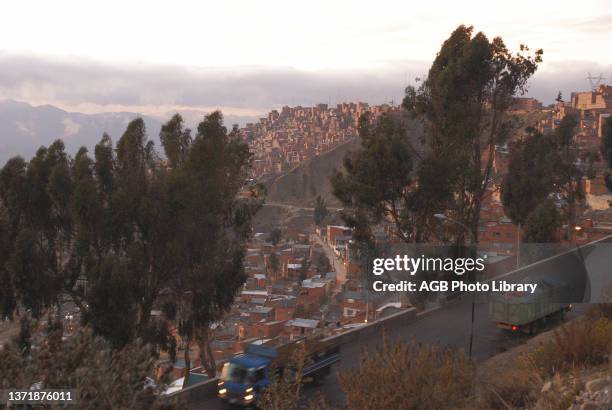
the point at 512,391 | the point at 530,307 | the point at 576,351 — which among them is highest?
the point at 576,351

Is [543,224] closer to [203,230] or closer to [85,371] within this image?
[203,230]

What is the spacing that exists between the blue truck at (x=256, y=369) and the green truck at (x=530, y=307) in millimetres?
5856

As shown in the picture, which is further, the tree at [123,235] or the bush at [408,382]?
the tree at [123,235]

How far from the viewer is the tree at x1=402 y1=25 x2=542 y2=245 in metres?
20.4

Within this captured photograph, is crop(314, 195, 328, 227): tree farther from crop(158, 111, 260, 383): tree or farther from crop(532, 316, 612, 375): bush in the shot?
crop(532, 316, 612, 375): bush

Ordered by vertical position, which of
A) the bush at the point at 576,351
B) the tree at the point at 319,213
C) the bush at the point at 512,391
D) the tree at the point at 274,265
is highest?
the bush at the point at 576,351

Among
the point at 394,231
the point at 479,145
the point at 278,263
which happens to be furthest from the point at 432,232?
the point at 278,263

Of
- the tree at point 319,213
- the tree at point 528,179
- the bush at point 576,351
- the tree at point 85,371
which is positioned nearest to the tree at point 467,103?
the tree at point 528,179

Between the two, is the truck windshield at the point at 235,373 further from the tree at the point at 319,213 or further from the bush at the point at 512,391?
the tree at the point at 319,213

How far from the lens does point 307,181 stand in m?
118

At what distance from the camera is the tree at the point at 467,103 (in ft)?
67.1

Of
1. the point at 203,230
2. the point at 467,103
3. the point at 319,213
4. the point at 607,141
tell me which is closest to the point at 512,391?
the point at 203,230

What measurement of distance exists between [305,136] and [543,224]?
135 metres

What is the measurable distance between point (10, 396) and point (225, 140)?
13869 millimetres
